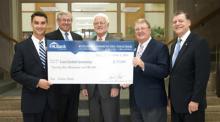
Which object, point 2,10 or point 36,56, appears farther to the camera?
point 2,10

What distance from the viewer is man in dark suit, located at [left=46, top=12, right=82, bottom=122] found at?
3854 mm

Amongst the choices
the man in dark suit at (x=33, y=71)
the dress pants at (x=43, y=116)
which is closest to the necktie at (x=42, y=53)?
the man in dark suit at (x=33, y=71)

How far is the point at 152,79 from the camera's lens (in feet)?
11.5

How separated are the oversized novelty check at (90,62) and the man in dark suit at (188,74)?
0.47m

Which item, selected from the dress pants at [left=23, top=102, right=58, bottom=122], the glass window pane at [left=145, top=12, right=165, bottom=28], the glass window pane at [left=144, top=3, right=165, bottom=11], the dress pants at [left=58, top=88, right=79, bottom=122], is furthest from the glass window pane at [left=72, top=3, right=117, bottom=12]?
the dress pants at [left=23, top=102, right=58, bottom=122]

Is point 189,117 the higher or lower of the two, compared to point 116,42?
lower

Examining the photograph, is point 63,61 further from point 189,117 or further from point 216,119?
point 216,119

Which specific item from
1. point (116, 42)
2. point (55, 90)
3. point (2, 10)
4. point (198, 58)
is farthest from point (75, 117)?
point (2, 10)

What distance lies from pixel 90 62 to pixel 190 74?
1.02 m

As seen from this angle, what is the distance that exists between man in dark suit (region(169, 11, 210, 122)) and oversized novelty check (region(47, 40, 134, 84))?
47cm

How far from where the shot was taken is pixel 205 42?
3.21 m

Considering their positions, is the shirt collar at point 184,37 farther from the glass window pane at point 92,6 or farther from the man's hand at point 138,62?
the glass window pane at point 92,6

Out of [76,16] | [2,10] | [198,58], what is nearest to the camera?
[198,58]

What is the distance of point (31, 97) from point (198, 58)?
1654 mm
